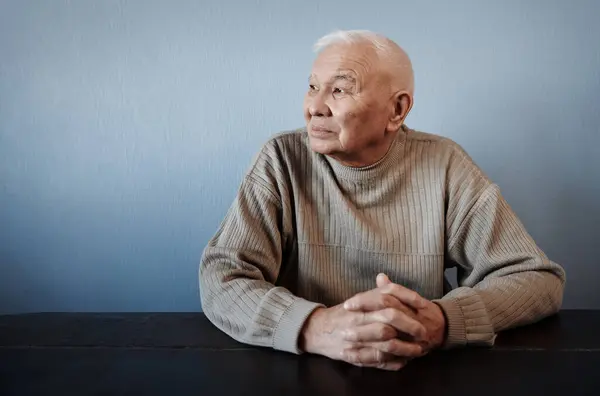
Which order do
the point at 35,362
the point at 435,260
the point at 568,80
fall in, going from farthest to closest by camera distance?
the point at 568,80 → the point at 435,260 → the point at 35,362

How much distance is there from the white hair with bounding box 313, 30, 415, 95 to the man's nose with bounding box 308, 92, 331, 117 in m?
0.12

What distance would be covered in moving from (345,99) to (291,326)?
1.64 ft

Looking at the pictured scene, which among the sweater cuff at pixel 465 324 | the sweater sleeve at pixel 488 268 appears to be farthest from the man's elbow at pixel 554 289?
the sweater cuff at pixel 465 324

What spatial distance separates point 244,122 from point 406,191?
607 millimetres

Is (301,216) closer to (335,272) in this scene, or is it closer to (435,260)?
(335,272)

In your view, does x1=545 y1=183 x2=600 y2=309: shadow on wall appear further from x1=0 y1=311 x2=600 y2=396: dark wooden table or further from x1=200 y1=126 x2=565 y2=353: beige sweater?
x1=0 y1=311 x2=600 y2=396: dark wooden table

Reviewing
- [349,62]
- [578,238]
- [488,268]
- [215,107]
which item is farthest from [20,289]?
[578,238]

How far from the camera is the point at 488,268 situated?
4.65ft

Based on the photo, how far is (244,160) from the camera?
1902mm

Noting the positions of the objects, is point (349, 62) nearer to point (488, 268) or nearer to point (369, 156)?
point (369, 156)

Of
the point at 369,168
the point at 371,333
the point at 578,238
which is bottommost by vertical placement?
the point at 578,238

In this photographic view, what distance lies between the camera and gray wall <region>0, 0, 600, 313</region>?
1.84 meters

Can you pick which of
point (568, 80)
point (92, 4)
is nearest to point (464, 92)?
point (568, 80)

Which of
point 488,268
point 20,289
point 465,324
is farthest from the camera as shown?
point 20,289
